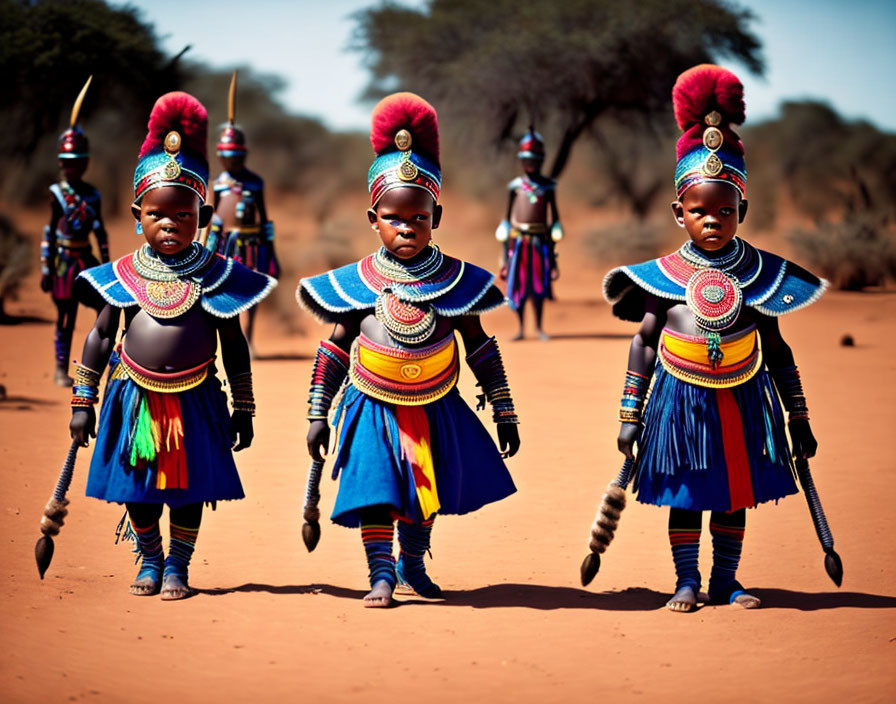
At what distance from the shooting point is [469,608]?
5914 mm

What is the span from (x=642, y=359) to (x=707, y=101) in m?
1.20

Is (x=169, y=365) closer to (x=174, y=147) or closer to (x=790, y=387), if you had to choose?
(x=174, y=147)

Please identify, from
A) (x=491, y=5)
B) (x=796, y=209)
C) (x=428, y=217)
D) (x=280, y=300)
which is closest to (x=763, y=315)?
(x=428, y=217)

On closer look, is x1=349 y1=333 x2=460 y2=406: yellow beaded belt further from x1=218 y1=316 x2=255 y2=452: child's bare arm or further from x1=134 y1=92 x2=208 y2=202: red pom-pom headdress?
x1=134 y1=92 x2=208 y2=202: red pom-pom headdress

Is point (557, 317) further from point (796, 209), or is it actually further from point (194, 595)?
point (796, 209)

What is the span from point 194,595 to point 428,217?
2.01 metres

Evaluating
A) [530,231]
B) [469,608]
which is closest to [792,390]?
[469,608]

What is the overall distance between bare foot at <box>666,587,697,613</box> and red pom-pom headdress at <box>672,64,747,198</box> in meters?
1.78

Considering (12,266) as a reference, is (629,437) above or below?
below

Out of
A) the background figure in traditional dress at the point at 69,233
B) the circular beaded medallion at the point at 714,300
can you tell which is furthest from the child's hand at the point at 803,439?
the background figure in traditional dress at the point at 69,233

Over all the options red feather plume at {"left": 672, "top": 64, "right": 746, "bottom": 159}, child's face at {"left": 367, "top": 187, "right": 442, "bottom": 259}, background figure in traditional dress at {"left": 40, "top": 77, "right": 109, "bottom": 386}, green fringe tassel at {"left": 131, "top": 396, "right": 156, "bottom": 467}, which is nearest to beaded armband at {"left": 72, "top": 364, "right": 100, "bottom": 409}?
green fringe tassel at {"left": 131, "top": 396, "right": 156, "bottom": 467}

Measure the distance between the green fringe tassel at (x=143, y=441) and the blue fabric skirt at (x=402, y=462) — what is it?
2.66 ft

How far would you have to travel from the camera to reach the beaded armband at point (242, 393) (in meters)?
6.11

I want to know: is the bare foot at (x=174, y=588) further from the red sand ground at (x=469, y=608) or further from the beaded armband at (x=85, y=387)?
the beaded armband at (x=85, y=387)
